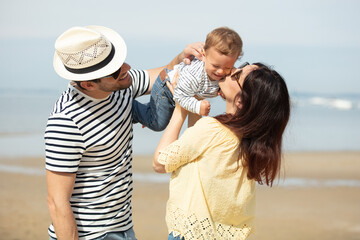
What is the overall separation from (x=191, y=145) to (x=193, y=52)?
75 centimetres

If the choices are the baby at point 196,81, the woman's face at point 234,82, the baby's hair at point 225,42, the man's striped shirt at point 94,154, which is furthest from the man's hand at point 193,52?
the man's striped shirt at point 94,154

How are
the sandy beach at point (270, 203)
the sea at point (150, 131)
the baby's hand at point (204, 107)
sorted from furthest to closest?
1. the sea at point (150, 131)
2. the sandy beach at point (270, 203)
3. the baby's hand at point (204, 107)

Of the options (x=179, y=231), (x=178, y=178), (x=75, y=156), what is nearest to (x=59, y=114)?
(x=75, y=156)

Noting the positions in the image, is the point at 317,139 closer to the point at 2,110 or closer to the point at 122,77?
the point at 2,110

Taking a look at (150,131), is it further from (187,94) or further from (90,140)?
(90,140)

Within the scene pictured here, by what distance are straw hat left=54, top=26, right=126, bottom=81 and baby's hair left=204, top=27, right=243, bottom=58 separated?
0.58m

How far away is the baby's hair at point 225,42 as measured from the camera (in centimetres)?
306

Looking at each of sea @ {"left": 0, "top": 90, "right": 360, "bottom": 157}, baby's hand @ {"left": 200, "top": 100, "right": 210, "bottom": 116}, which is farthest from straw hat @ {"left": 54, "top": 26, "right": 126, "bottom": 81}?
sea @ {"left": 0, "top": 90, "right": 360, "bottom": 157}

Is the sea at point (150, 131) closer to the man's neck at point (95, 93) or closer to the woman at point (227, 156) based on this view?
the woman at point (227, 156)

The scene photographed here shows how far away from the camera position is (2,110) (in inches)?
745

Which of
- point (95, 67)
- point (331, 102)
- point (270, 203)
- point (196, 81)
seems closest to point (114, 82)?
point (95, 67)

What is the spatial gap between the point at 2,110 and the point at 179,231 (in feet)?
56.7

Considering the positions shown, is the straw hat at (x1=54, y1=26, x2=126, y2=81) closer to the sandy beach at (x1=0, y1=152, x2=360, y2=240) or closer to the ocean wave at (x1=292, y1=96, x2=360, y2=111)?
the sandy beach at (x1=0, y1=152, x2=360, y2=240)

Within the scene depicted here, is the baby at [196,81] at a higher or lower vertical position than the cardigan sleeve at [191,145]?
higher
